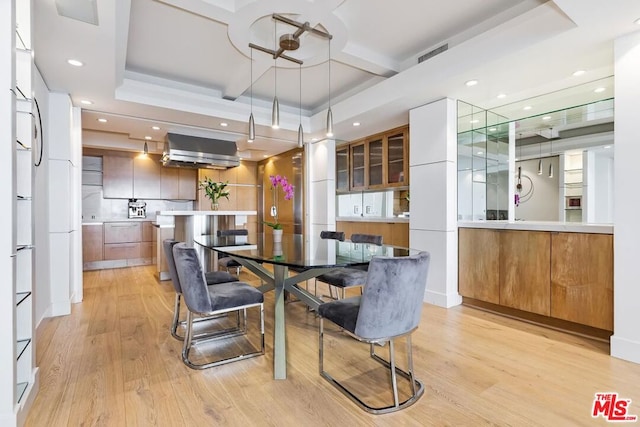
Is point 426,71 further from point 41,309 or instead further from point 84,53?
point 41,309

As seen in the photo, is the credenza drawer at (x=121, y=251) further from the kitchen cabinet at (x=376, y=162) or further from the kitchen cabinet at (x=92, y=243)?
the kitchen cabinet at (x=376, y=162)

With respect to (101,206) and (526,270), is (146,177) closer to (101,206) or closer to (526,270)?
(101,206)

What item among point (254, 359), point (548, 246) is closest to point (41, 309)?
point (254, 359)

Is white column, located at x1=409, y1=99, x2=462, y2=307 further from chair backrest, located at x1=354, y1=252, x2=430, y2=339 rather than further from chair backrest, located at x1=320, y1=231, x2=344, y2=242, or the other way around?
chair backrest, located at x1=354, y1=252, x2=430, y2=339

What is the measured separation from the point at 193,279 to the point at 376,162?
11.5 ft

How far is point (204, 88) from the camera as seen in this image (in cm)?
411

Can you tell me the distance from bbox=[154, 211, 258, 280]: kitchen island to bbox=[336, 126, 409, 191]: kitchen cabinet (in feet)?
6.79

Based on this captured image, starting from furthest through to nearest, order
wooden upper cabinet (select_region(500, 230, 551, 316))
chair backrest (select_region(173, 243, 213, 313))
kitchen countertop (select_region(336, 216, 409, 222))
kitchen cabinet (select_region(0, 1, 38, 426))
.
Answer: kitchen countertop (select_region(336, 216, 409, 222)) → wooden upper cabinet (select_region(500, 230, 551, 316)) → chair backrest (select_region(173, 243, 213, 313)) → kitchen cabinet (select_region(0, 1, 38, 426))

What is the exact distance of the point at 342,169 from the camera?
18.2 feet

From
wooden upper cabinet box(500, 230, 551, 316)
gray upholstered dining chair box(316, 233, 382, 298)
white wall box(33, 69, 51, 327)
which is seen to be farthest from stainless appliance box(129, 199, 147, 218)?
wooden upper cabinet box(500, 230, 551, 316)

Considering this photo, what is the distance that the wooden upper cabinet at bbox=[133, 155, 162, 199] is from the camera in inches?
253

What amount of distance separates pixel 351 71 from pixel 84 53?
254cm

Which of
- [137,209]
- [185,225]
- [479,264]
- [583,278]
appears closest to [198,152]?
[185,225]

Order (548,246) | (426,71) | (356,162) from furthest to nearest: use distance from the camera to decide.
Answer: (356,162) < (426,71) < (548,246)
